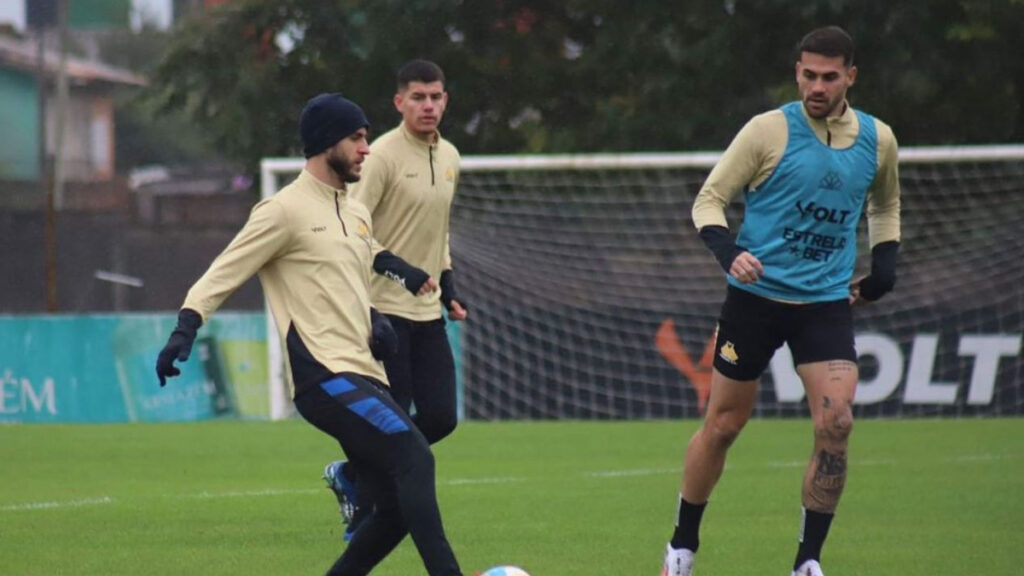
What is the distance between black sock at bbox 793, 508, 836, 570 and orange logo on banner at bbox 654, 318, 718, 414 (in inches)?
453

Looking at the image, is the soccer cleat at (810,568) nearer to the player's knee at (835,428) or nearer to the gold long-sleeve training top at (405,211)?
→ the player's knee at (835,428)

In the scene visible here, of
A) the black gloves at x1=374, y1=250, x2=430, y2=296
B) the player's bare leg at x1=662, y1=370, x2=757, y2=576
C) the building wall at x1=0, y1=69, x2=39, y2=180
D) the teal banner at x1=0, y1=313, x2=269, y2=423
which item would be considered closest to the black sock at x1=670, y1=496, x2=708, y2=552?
the player's bare leg at x1=662, y1=370, x2=757, y2=576

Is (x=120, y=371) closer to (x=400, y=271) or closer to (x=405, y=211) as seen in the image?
(x=405, y=211)

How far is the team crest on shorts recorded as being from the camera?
25.7ft

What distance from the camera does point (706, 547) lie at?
9430 mm

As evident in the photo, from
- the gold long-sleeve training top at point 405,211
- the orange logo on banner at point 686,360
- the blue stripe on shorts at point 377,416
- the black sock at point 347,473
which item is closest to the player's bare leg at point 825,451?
the blue stripe on shorts at point 377,416

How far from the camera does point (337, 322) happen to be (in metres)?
7.02

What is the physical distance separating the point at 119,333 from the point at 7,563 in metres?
10.6

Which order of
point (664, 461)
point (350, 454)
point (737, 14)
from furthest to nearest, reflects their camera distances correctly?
point (737, 14), point (664, 461), point (350, 454)

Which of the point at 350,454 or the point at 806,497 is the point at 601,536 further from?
the point at 350,454

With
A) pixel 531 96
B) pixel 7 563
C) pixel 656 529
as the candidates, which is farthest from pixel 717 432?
pixel 531 96

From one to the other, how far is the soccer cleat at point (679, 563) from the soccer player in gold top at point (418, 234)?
185 centimetres

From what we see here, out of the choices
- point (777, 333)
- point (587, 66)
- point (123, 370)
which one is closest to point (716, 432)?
point (777, 333)

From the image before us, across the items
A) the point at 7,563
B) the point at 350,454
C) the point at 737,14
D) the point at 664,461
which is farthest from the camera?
the point at 737,14
